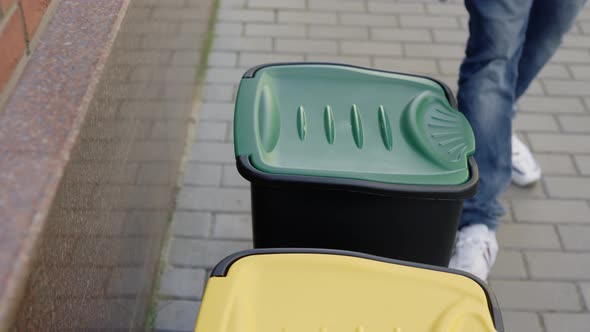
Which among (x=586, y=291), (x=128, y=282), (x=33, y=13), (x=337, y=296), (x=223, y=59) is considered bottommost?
(x=586, y=291)

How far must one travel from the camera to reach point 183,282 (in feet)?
8.92

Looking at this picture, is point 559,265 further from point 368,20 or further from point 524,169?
point 368,20

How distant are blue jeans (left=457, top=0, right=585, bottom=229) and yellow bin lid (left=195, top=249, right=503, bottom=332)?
3.74 feet

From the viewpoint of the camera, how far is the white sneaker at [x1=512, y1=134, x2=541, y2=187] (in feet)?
10.5

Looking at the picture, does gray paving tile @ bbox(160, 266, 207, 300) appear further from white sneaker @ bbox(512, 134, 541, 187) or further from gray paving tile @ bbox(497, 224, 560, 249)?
white sneaker @ bbox(512, 134, 541, 187)

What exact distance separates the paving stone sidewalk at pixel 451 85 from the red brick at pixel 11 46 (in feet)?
4.63

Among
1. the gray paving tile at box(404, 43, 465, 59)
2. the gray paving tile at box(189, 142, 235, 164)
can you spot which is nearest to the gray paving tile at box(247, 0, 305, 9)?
the gray paving tile at box(404, 43, 465, 59)

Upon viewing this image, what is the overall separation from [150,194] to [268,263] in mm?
1026

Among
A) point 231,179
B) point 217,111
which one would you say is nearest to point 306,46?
point 217,111

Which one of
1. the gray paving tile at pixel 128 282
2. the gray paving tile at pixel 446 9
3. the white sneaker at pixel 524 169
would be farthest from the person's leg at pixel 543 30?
the gray paving tile at pixel 128 282

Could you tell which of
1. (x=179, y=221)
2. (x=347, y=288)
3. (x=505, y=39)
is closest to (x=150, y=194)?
(x=179, y=221)

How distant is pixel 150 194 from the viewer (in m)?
2.46

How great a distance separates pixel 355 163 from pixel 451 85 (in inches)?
83.6

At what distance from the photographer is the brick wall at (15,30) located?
4.34 ft
